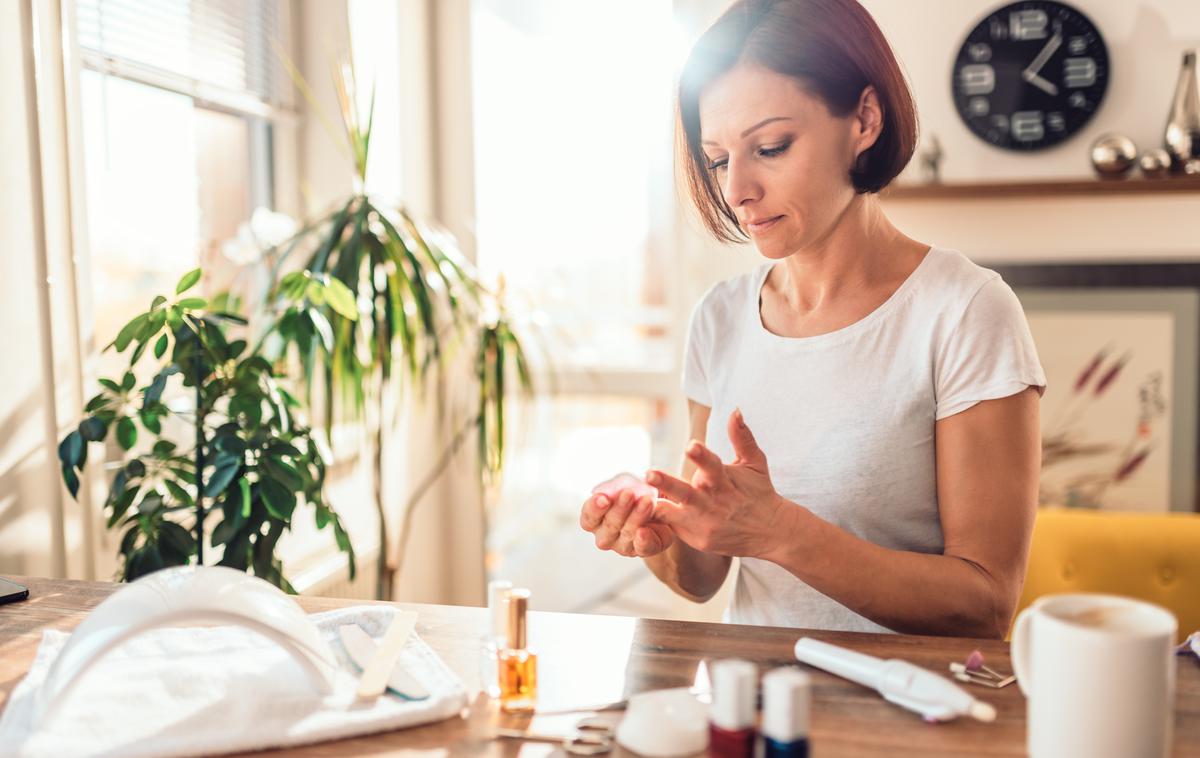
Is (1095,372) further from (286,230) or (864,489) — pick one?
(286,230)

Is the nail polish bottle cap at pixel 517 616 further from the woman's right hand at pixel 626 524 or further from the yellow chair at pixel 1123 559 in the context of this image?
the yellow chair at pixel 1123 559

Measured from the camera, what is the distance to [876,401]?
1236 mm

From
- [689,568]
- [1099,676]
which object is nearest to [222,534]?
[689,568]

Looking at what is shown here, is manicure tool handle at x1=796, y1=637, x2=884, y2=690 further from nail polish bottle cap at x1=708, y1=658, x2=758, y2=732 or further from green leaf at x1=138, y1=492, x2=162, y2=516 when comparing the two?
green leaf at x1=138, y1=492, x2=162, y2=516

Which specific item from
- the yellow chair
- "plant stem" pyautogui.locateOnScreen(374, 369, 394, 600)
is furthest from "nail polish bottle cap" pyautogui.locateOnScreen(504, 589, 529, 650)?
"plant stem" pyautogui.locateOnScreen(374, 369, 394, 600)

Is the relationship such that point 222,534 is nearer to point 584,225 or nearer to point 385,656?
point 385,656

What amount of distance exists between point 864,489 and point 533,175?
6.99 ft

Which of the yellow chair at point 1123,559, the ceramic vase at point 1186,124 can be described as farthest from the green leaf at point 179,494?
the ceramic vase at point 1186,124

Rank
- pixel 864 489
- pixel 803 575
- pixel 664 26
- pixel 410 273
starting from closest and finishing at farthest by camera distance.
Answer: pixel 803 575 → pixel 864 489 → pixel 410 273 → pixel 664 26

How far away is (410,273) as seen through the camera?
7.89ft

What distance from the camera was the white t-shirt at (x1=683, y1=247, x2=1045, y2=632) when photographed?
3.76ft

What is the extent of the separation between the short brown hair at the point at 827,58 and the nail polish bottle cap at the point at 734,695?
0.77 metres

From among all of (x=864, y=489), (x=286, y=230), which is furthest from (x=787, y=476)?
(x=286, y=230)

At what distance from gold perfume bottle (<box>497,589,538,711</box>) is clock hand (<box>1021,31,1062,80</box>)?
246cm
